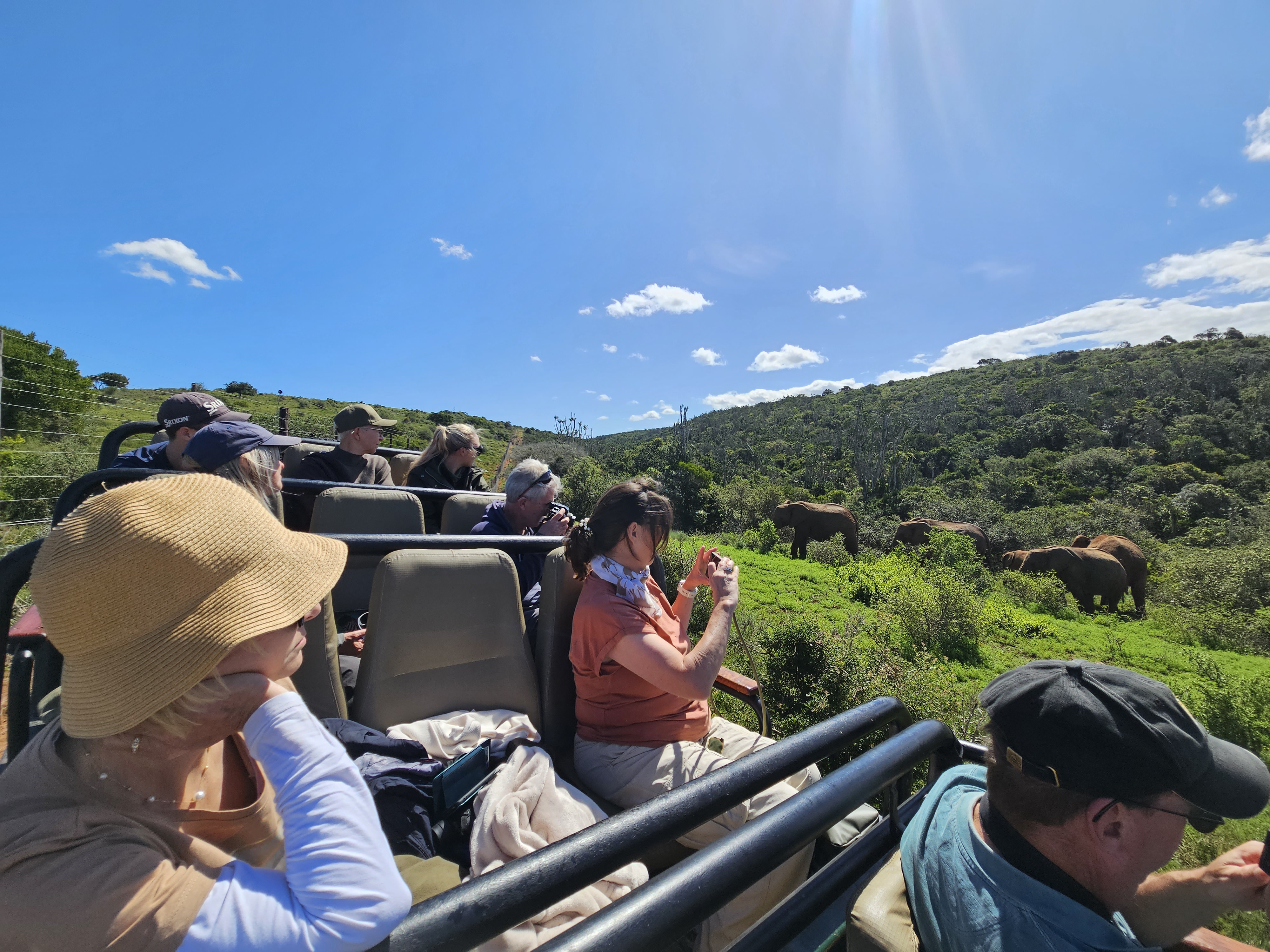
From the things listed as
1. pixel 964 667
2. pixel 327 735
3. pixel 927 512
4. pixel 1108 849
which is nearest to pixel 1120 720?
pixel 1108 849

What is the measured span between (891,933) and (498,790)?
113 cm

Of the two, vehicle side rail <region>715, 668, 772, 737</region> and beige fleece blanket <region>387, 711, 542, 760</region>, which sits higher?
beige fleece blanket <region>387, 711, 542, 760</region>

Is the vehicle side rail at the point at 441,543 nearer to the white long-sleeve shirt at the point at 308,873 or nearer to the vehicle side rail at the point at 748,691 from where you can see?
the white long-sleeve shirt at the point at 308,873

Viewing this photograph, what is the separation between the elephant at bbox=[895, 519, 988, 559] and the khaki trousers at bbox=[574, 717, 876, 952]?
51.7 ft

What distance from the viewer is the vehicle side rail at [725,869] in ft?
2.54

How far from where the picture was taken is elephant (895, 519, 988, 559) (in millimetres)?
16391

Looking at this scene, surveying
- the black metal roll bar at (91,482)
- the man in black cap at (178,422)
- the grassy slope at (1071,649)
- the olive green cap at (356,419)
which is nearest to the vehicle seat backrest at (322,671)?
the black metal roll bar at (91,482)

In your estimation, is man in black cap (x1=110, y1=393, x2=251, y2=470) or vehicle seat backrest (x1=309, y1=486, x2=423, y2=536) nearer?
man in black cap (x1=110, y1=393, x2=251, y2=470)

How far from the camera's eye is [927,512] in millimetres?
23484

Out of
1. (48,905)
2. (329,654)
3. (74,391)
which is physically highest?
(74,391)

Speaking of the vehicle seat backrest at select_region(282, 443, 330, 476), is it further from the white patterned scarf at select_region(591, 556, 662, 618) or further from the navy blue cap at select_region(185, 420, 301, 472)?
the white patterned scarf at select_region(591, 556, 662, 618)

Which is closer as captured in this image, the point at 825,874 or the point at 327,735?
the point at 327,735

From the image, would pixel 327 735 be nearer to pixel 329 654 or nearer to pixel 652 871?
pixel 329 654

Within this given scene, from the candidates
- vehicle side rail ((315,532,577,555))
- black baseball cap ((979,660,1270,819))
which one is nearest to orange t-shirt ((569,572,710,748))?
vehicle side rail ((315,532,577,555))
